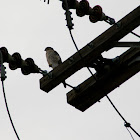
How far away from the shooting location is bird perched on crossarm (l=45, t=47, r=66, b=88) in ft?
48.6

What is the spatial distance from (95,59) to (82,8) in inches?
33.2

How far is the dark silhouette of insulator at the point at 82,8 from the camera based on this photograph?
44.6 ft

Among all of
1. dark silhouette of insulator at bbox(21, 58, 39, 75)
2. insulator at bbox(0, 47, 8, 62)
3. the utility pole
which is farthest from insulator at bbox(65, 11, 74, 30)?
dark silhouette of insulator at bbox(21, 58, 39, 75)

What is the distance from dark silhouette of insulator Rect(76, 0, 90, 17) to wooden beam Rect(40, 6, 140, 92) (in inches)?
19.9

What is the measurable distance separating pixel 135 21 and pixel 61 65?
Result: 151cm

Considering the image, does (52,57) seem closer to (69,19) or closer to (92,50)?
(92,50)

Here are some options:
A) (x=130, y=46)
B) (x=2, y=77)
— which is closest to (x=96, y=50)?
(x=130, y=46)

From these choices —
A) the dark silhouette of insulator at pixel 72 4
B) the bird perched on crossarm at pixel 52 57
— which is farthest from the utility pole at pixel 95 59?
the bird perched on crossarm at pixel 52 57

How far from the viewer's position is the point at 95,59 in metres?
13.5

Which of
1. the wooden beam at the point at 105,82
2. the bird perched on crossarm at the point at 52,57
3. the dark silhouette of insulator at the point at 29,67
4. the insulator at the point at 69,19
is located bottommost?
the wooden beam at the point at 105,82

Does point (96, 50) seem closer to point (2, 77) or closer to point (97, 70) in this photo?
point (97, 70)

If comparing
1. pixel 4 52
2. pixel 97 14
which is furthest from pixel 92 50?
pixel 4 52

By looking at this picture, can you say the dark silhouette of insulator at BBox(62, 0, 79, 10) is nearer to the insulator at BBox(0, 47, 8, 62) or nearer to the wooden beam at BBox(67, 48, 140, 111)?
the wooden beam at BBox(67, 48, 140, 111)

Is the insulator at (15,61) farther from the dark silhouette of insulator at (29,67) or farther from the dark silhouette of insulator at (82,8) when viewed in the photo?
the dark silhouette of insulator at (82,8)
